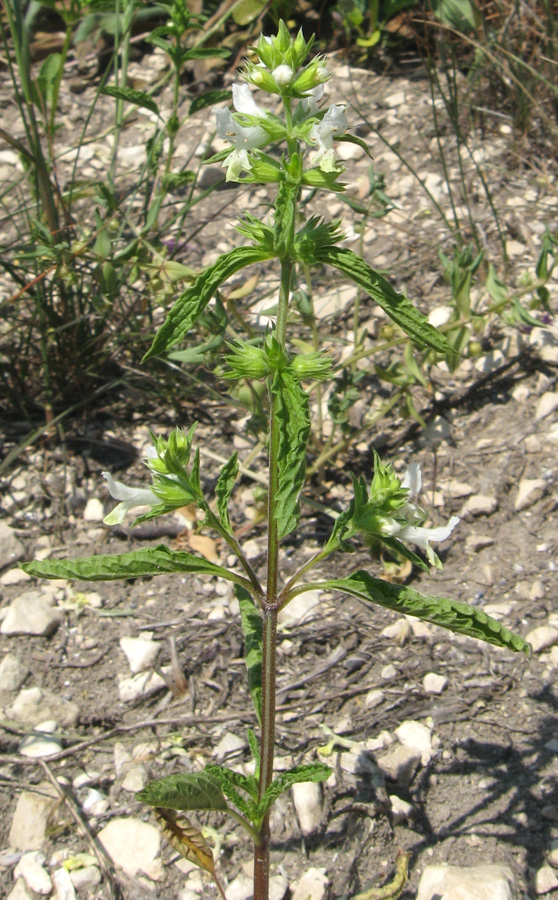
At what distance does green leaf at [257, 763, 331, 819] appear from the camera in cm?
143

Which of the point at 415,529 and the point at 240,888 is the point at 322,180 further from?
the point at 240,888

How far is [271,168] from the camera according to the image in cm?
137

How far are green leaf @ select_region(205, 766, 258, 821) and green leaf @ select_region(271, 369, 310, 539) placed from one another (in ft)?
1.56

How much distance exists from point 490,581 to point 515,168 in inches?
72.0

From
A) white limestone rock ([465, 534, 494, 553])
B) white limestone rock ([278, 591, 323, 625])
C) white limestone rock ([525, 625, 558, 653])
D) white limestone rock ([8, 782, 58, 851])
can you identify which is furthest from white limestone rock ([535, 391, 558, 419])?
white limestone rock ([8, 782, 58, 851])

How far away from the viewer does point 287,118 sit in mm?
1389

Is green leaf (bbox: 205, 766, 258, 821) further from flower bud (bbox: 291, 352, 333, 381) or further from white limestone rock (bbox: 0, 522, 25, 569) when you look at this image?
white limestone rock (bbox: 0, 522, 25, 569)

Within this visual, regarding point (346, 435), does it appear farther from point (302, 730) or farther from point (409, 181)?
point (409, 181)

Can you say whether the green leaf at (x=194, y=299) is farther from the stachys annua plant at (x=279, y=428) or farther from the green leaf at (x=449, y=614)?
the green leaf at (x=449, y=614)

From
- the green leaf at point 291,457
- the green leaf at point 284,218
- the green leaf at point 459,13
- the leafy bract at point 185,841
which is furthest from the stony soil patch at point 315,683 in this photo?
the green leaf at point 459,13

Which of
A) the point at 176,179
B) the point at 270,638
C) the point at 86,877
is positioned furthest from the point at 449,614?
the point at 176,179

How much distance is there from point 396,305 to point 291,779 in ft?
2.70

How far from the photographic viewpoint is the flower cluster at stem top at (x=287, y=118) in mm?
1320

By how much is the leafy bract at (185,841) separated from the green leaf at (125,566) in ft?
1.75
